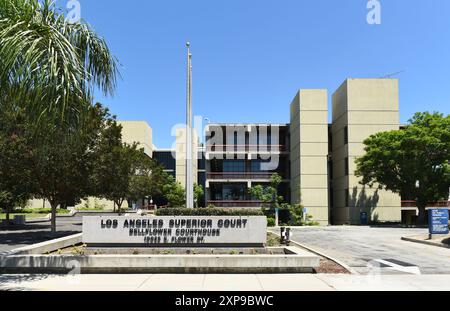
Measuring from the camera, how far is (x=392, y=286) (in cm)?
1004

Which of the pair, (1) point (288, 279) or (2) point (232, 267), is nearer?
(1) point (288, 279)

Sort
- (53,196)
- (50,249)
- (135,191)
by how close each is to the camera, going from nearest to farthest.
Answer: (50,249), (53,196), (135,191)

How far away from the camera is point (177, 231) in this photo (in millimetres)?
15047

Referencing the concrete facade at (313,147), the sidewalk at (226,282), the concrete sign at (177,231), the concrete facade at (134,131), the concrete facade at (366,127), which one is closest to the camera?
the sidewalk at (226,282)

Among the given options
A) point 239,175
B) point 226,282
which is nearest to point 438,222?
point 226,282

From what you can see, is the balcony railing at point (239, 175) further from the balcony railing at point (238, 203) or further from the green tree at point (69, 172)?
the green tree at point (69, 172)

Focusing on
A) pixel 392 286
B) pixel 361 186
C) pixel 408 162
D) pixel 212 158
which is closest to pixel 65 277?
pixel 392 286

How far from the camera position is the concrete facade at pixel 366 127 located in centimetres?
4419

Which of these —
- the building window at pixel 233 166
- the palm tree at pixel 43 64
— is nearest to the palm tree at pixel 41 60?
the palm tree at pixel 43 64

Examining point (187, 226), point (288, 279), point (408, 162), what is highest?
point (408, 162)

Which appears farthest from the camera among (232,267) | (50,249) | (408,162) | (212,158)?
(212,158)

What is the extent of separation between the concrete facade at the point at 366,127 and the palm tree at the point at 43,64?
39067 millimetres
